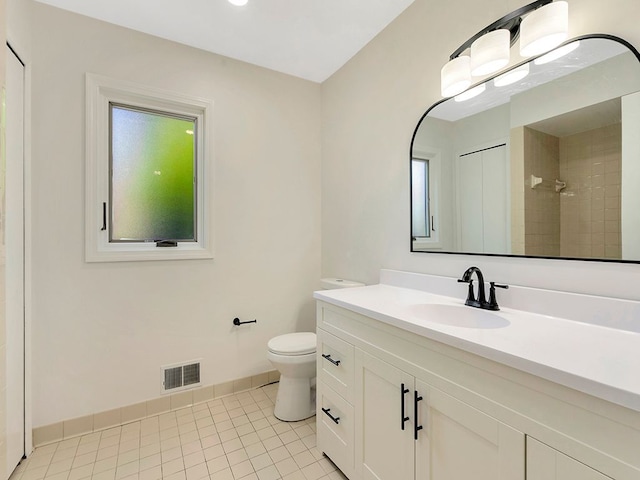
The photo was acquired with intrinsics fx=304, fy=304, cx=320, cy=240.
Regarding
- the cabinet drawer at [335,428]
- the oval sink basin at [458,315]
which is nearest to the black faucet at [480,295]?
the oval sink basin at [458,315]

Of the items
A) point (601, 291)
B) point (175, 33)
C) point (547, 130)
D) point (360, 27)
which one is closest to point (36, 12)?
point (175, 33)

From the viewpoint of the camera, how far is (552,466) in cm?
70

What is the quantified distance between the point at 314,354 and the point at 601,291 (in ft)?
4.69

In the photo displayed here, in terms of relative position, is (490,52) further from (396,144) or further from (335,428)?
(335,428)

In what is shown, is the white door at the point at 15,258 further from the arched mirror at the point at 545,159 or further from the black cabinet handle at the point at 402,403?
the arched mirror at the point at 545,159

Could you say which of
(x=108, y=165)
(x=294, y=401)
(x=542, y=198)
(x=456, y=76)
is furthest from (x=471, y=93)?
(x=108, y=165)

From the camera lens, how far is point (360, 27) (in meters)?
1.93

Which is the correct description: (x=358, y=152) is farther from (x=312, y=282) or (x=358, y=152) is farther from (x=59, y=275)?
(x=59, y=275)

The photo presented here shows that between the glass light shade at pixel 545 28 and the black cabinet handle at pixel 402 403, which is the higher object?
the glass light shade at pixel 545 28

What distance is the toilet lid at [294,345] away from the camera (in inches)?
73.7

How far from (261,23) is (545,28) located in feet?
4.98

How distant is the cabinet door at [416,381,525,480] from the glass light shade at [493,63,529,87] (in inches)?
51.2

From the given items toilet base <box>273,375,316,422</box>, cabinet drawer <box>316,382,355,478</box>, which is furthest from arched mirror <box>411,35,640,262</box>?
toilet base <box>273,375,316,422</box>

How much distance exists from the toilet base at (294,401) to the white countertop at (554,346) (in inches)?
35.2
